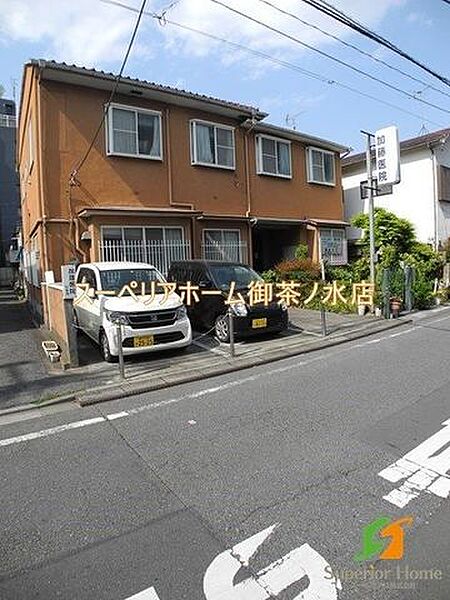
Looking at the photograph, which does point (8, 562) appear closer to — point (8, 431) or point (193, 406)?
point (8, 431)

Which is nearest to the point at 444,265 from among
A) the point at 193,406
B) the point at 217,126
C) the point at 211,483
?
the point at 217,126

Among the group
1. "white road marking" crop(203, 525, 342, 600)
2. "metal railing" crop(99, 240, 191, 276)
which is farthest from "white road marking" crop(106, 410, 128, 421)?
"metal railing" crop(99, 240, 191, 276)

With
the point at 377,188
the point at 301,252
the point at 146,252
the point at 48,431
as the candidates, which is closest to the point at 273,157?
the point at 301,252

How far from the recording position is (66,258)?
12531 millimetres

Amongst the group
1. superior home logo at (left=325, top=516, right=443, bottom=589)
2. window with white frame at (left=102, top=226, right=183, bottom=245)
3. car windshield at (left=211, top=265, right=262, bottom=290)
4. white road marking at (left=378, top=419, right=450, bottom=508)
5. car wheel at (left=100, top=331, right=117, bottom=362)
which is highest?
window with white frame at (left=102, top=226, right=183, bottom=245)

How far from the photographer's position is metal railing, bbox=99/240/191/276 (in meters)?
12.6

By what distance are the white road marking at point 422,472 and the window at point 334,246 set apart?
1483 cm

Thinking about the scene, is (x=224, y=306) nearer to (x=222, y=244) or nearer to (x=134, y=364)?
(x=134, y=364)

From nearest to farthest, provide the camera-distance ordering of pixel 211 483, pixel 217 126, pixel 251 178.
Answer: pixel 211 483
pixel 217 126
pixel 251 178

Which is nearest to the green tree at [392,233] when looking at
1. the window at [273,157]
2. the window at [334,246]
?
the window at [334,246]

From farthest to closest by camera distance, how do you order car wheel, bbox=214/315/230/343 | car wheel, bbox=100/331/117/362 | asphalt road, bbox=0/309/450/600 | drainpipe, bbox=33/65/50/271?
drainpipe, bbox=33/65/50/271, car wheel, bbox=214/315/230/343, car wheel, bbox=100/331/117/362, asphalt road, bbox=0/309/450/600

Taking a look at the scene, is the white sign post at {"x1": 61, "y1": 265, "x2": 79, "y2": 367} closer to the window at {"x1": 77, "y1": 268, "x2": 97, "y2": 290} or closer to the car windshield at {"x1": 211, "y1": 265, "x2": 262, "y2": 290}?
the window at {"x1": 77, "y1": 268, "x2": 97, "y2": 290}

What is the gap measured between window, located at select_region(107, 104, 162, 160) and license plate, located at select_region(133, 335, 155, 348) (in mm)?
7479

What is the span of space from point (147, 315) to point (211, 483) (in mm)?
4608
